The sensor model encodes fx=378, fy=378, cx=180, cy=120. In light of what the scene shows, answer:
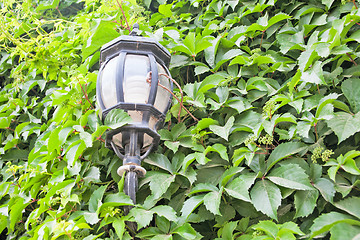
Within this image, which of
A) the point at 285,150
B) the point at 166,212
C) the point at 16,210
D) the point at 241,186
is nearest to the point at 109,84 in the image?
the point at 166,212

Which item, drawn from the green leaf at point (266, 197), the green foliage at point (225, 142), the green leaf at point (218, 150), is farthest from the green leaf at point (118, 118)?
the green leaf at point (266, 197)

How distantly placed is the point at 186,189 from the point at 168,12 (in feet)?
4.49

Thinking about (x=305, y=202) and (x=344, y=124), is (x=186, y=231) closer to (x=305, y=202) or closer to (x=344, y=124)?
(x=305, y=202)

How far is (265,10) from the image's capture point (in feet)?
7.99

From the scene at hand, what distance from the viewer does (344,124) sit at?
153cm

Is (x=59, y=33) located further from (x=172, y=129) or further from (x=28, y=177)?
(x=172, y=129)

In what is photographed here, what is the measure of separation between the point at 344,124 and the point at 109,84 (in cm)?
96

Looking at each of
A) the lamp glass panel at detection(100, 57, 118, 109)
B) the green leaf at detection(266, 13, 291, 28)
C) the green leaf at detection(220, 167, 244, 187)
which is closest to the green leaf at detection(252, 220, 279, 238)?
the green leaf at detection(220, 167, 244, 187)

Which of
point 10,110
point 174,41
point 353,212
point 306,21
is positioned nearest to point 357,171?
point 353,212

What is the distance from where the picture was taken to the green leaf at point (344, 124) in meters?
1.50

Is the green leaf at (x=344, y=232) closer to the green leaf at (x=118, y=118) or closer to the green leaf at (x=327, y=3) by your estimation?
the green leaf at (x=118, y=118)

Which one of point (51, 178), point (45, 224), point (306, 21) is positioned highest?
point (306, 21)

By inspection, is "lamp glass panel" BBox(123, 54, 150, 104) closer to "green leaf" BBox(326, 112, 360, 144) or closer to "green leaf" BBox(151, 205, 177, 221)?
"green leaf" BBox(151, 205, 177, 221)

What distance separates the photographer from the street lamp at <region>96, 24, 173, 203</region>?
1.43 metres
